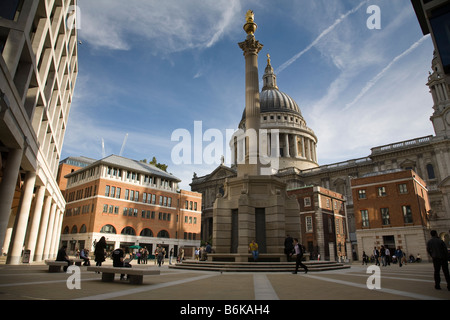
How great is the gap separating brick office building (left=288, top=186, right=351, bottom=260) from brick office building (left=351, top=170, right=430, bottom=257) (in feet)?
23.8

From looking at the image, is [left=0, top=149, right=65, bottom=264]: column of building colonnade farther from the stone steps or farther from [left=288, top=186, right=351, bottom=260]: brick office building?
[left=288, top=186, right=351, bottom=260]: brick office building

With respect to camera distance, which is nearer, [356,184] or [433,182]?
[356,184]

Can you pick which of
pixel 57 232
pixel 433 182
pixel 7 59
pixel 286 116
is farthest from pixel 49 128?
pixel 286 116

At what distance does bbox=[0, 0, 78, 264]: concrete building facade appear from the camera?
16.8m

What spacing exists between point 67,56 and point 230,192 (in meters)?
23.8

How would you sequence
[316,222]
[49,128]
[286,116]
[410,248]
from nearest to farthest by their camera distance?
[49,128] → [410,248] → [316,222] → [286,116]

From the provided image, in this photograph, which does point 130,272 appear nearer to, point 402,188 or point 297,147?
point 402,188

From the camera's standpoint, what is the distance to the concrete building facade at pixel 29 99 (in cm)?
1684
